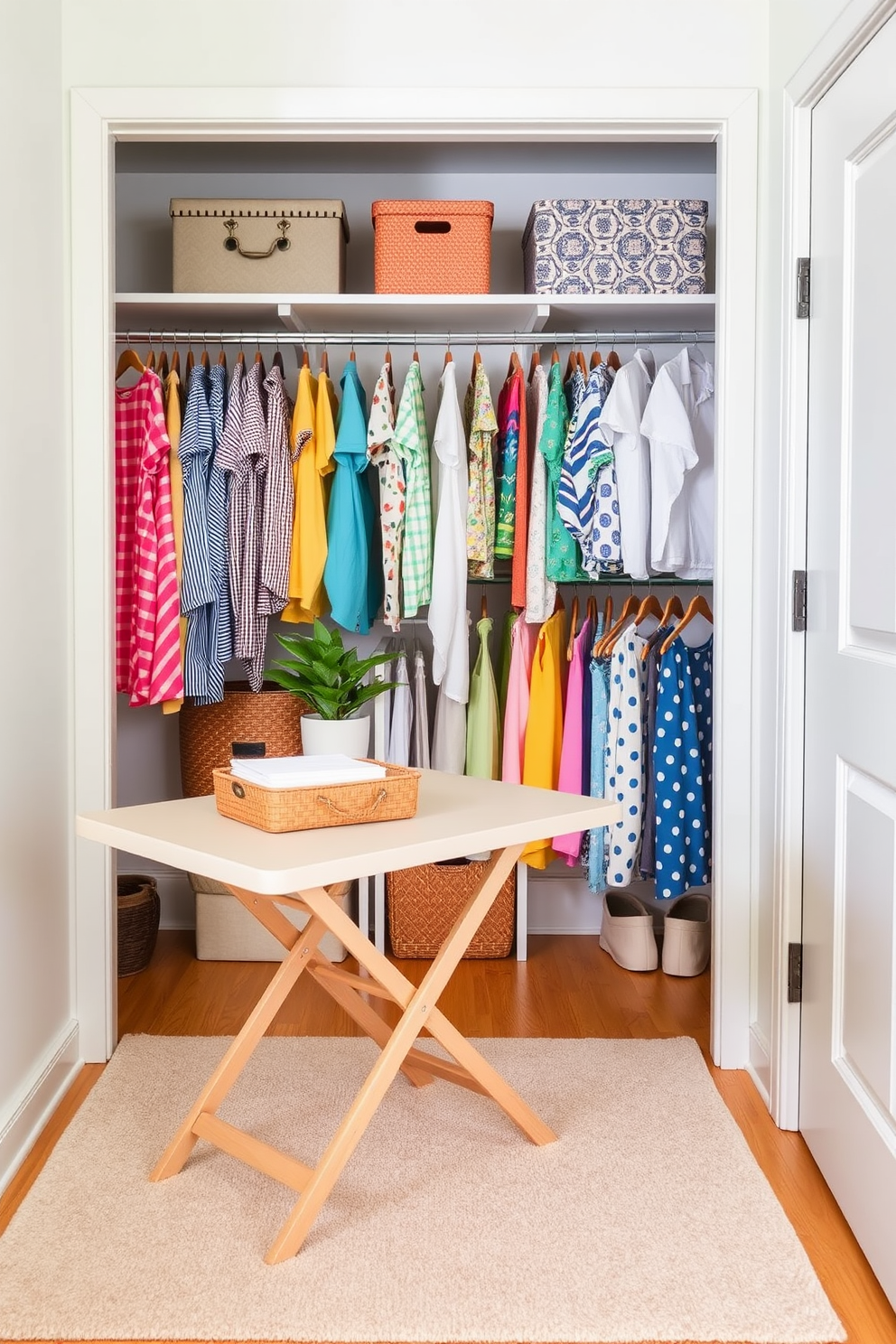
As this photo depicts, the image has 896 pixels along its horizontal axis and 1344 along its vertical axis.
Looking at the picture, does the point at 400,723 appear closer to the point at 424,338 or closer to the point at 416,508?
the point at 416,508

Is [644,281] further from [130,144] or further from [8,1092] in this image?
[8,1092]

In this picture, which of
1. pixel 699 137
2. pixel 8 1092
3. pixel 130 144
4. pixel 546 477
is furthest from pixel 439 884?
pixel 130 144

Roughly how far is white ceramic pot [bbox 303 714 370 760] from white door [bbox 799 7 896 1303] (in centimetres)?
89

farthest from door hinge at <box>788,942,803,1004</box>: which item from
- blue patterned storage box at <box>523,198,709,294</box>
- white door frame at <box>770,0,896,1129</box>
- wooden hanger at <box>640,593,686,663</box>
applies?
blue patterned storage box at <box>523,198,709,294</box>

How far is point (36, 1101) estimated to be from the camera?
2.19 metres

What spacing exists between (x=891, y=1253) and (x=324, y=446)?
2.32 meters

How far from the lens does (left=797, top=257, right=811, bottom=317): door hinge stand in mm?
2176

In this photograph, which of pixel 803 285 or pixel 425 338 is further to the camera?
pixel 425 338

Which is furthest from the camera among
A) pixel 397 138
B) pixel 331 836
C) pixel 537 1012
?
pixel 537 1012

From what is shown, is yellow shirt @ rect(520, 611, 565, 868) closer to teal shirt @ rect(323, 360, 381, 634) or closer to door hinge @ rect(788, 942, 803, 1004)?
teal shirt @ rect(323, 360, 381, 634)

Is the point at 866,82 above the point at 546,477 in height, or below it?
above

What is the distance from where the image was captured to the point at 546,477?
309 centimetres

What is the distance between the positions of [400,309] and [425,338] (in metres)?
0.22

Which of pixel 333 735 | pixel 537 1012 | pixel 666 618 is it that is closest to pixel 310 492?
pixel 666 618
